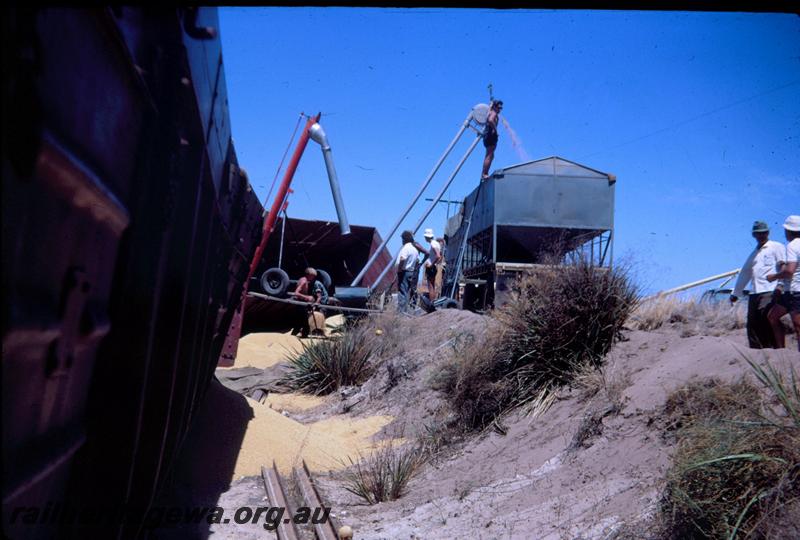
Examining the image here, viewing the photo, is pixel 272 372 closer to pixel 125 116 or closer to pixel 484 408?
pixel 484 408

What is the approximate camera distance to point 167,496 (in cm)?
482

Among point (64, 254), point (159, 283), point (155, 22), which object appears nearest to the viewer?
point (64, 254)

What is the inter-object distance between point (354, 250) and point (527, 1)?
17.2m

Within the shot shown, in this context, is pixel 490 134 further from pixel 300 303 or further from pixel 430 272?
pixel 300 303

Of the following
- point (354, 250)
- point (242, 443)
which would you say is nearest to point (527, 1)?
point (242, 443)

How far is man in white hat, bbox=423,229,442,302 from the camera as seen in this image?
14.4m

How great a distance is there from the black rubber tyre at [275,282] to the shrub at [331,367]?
3.22 meters

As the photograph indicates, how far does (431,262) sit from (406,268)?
102 cm

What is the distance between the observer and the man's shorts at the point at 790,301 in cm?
688

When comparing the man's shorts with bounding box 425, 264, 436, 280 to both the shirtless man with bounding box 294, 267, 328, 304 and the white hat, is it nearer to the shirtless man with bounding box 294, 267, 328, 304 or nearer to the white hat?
the shirtless man with bounding box 294, 267, 328, 304

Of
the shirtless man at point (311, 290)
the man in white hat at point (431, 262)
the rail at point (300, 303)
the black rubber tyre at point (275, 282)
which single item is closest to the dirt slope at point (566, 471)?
Result: the rail at point (300, 303)

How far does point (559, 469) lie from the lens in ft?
17.3

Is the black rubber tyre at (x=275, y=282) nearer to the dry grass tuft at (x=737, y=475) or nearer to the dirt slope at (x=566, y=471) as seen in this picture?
the dirt slope at (x=566, y=471)

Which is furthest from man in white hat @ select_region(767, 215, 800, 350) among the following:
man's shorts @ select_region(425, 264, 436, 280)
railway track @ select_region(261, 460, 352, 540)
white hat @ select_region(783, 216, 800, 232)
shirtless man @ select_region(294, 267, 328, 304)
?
shirtless man @ select_region(294, 267, 328, 304)
